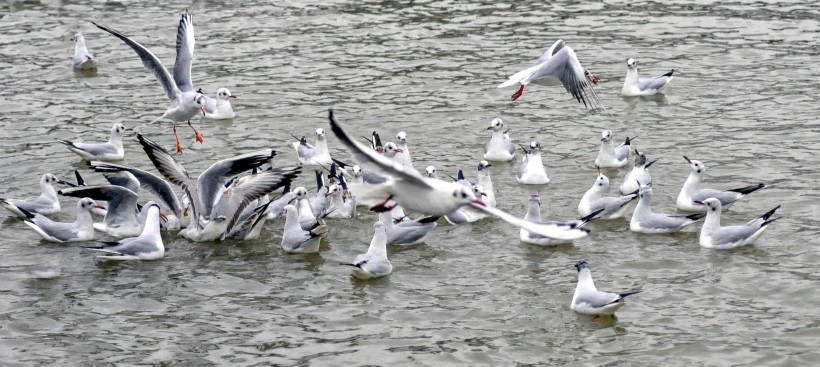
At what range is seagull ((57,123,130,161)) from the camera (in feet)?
58.0

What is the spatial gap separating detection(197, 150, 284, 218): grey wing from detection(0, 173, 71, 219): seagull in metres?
2.11

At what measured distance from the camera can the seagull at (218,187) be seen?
48.0 ft

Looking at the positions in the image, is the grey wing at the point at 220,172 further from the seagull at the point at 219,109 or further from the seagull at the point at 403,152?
the seagull at the point at 219,109

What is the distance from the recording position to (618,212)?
15.2 metres

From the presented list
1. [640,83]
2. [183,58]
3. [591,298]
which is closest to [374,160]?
[591,298]

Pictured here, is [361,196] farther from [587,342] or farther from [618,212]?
[618,212]

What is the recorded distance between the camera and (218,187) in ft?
49.4

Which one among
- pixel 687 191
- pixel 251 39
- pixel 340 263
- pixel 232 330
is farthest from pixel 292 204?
pixel 251 39

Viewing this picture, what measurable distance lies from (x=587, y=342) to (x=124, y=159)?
8822 millimetres

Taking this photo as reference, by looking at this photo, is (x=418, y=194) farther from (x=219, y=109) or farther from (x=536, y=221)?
(x=219, y=109)

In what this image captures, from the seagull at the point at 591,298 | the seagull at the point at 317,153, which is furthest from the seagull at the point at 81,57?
the seagull at the point at 591,298

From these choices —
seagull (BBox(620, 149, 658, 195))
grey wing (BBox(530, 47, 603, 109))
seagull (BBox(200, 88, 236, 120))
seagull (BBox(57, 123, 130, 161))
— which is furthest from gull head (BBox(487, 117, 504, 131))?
seagull (BBox(57, 123, 130, 161))

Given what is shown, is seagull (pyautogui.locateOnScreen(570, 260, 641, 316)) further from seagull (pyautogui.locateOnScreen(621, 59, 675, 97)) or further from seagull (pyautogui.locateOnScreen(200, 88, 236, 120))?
Answer: seagull (pyautogui.locateOnScreen(200, 88, 236, 120))

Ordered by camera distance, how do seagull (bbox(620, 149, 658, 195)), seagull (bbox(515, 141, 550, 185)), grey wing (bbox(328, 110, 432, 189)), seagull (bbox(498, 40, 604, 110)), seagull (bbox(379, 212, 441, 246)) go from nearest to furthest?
grey wing (bbox(328, 110, 432, 189))
seagull (bbox(379, 212, 441, 246))
seagull (bbox(620, 149, 658, 195))
seagull (bbox(515, 141, 550, 185))
seagull (bbox(498, 40, 604, 110))
